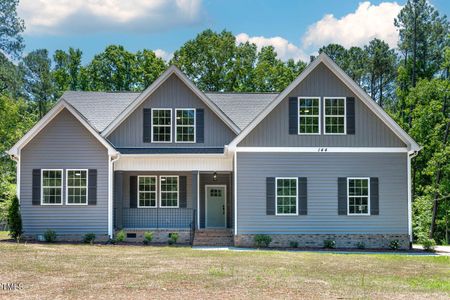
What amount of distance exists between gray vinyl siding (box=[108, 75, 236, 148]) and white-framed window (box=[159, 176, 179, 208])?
1649mm

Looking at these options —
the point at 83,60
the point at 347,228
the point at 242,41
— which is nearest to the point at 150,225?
the point at 347,228

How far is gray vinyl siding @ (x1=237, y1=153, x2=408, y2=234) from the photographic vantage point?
21706mm

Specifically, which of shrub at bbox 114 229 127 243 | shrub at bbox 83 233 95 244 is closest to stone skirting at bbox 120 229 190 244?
shrub at bbox 114 229 127 243

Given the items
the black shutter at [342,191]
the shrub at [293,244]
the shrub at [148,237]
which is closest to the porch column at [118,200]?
the shrub at [148,237]

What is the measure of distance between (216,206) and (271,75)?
70.2 feet

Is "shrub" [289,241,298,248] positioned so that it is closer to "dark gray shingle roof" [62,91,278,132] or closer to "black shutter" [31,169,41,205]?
"dark gray shingle roof" [62,91,278,132]

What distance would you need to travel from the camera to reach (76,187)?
2253 cm

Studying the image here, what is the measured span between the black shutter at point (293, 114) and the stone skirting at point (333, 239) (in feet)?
13.2

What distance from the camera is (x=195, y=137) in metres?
24.1

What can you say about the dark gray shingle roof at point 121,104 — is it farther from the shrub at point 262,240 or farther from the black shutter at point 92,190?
the shrub at point 262,240

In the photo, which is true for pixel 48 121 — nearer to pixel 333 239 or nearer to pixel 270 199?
pixel 270 199

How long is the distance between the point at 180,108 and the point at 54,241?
7325 millimetres

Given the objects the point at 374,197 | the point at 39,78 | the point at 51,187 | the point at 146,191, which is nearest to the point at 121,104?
the point at 146,191

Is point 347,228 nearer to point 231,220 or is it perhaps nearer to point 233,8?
point 231,220
